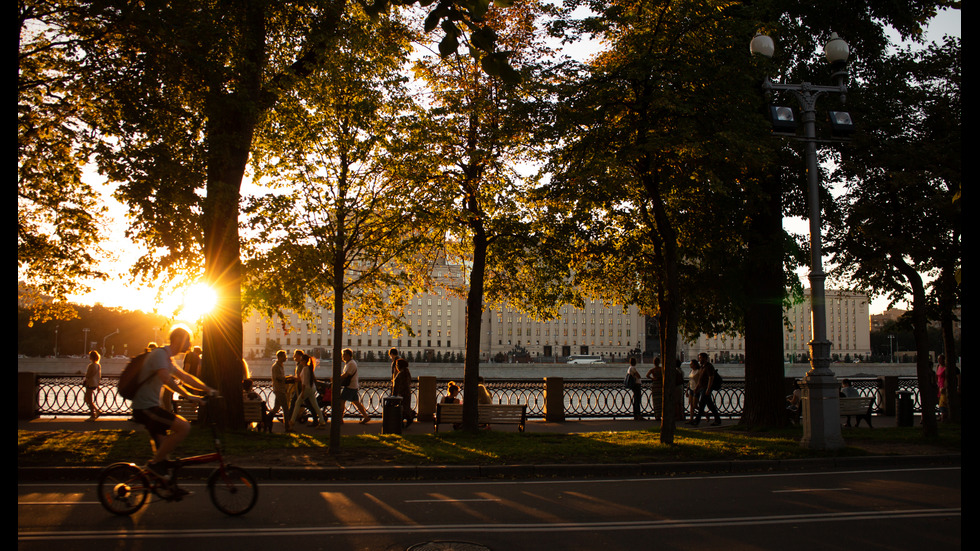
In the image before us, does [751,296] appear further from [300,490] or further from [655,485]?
[300,490]

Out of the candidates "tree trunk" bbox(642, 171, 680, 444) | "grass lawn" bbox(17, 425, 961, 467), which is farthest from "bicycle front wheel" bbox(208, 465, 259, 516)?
"tree trunk" bbox(642, 171, 680, 444)

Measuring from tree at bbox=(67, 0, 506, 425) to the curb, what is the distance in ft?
17.2

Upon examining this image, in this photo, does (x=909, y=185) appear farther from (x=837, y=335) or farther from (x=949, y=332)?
(x=837, y=335)

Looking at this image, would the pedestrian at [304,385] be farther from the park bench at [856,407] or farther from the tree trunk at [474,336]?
the park bench at [856,407]

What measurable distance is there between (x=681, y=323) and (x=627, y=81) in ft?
25.9

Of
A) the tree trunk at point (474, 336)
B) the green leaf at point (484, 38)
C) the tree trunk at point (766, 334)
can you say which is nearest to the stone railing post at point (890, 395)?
the tree trunk at point (766, 334)

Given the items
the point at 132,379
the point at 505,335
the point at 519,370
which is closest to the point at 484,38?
the point at 132,379

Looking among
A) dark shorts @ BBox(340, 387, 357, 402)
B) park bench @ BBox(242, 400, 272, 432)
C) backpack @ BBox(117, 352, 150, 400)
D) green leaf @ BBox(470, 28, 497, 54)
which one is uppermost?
green leaf @ BBox(470, 28, 497, 54)

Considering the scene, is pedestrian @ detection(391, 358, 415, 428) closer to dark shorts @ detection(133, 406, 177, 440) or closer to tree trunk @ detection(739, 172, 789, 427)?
tree trunk @ detection(739, 172, 789, 427)

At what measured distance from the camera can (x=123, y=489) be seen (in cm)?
775

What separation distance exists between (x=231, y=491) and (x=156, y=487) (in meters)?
0.82

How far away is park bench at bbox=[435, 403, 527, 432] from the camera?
17.2 metres

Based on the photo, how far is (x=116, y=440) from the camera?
551 inches

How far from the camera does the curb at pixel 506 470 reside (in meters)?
10.9
